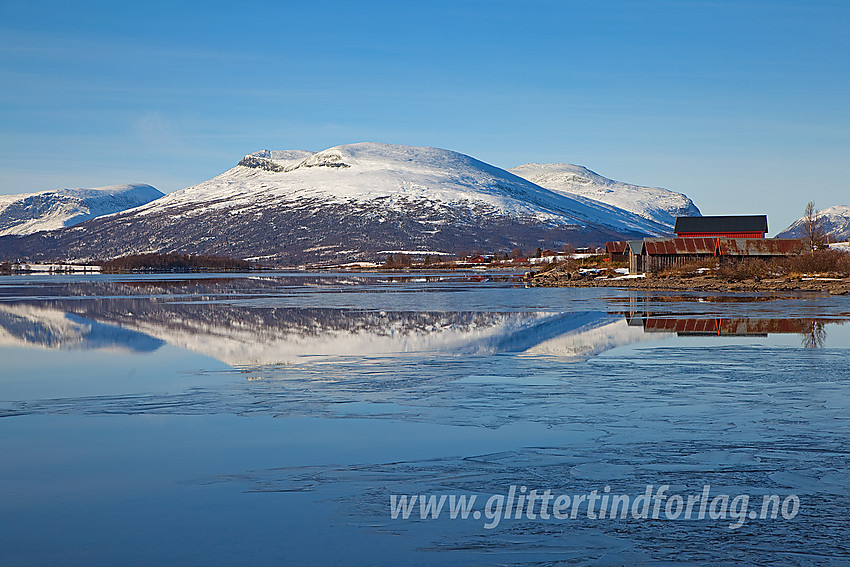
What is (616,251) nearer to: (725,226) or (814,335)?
(725,226)

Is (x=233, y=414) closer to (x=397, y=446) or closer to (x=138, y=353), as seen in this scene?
(x=397, y=446)

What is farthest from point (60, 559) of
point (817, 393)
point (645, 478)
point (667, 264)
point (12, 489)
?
point (667, 264)

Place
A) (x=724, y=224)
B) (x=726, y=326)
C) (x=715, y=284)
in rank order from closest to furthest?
(x=726, y=326) < (x=715, y=284) < (x=724, y=224)

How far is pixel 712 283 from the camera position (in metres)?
53.6

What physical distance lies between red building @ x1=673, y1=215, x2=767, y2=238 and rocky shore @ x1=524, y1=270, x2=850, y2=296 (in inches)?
1446

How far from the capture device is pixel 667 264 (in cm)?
6944

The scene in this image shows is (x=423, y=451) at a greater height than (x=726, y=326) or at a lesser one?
lesser

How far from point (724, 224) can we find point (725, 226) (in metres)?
0.41

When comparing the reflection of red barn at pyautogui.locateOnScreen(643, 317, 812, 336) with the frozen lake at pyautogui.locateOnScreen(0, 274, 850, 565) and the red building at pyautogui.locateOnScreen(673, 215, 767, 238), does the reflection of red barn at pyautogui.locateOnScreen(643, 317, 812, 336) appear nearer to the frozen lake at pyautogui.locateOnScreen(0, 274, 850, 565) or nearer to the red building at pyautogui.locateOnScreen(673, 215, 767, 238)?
the frozen lake at pyautogui.locateOnScreen(0, 274, 850, 565)

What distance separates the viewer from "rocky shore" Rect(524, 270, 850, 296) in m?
47.8

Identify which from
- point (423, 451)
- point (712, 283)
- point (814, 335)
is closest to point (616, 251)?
point (712, 283)

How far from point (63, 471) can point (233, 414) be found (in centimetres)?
322

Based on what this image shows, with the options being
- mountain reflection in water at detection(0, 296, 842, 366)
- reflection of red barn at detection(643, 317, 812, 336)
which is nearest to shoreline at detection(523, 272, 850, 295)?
reflection of red barn at detection(643, 317, 812, 336)

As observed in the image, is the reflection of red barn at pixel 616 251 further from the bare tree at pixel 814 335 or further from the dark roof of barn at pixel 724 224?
the bare tree at pixel 814 335
